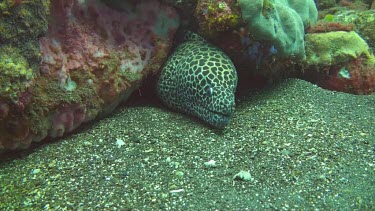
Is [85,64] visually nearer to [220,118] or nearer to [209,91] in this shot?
[209,91]

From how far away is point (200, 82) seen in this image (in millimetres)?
3939

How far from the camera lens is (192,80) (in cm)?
402

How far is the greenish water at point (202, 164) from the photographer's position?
260 cm

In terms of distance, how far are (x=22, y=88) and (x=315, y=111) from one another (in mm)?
3220

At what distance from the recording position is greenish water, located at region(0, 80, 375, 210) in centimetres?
260

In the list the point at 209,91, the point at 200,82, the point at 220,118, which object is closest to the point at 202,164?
the point at 220,118

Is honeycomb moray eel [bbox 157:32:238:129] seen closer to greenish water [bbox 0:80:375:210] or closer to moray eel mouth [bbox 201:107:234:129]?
moray eel mouth [bbox 201:107:234:129]

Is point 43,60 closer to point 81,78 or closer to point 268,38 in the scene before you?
point 81,78

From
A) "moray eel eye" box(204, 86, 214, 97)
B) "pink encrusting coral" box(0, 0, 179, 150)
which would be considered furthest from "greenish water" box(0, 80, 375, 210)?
"moray eel eye" box(204, 86, 214, 97)

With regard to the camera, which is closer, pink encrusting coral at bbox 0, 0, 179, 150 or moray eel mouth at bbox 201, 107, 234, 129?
pink encrusting coral at bbox 0, 0, 179, 150

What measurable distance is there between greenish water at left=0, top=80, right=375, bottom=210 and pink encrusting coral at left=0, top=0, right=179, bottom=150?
0.28m

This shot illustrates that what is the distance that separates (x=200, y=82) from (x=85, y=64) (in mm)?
1319

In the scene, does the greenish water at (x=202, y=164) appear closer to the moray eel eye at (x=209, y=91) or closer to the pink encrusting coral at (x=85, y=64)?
the pink encrusting coral at (x=85, y=64)

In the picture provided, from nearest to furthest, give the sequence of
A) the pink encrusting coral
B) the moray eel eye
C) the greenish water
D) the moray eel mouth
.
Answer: the greenish water
the pink encrusting coral
the moray eel mouth
the moray eel eye
